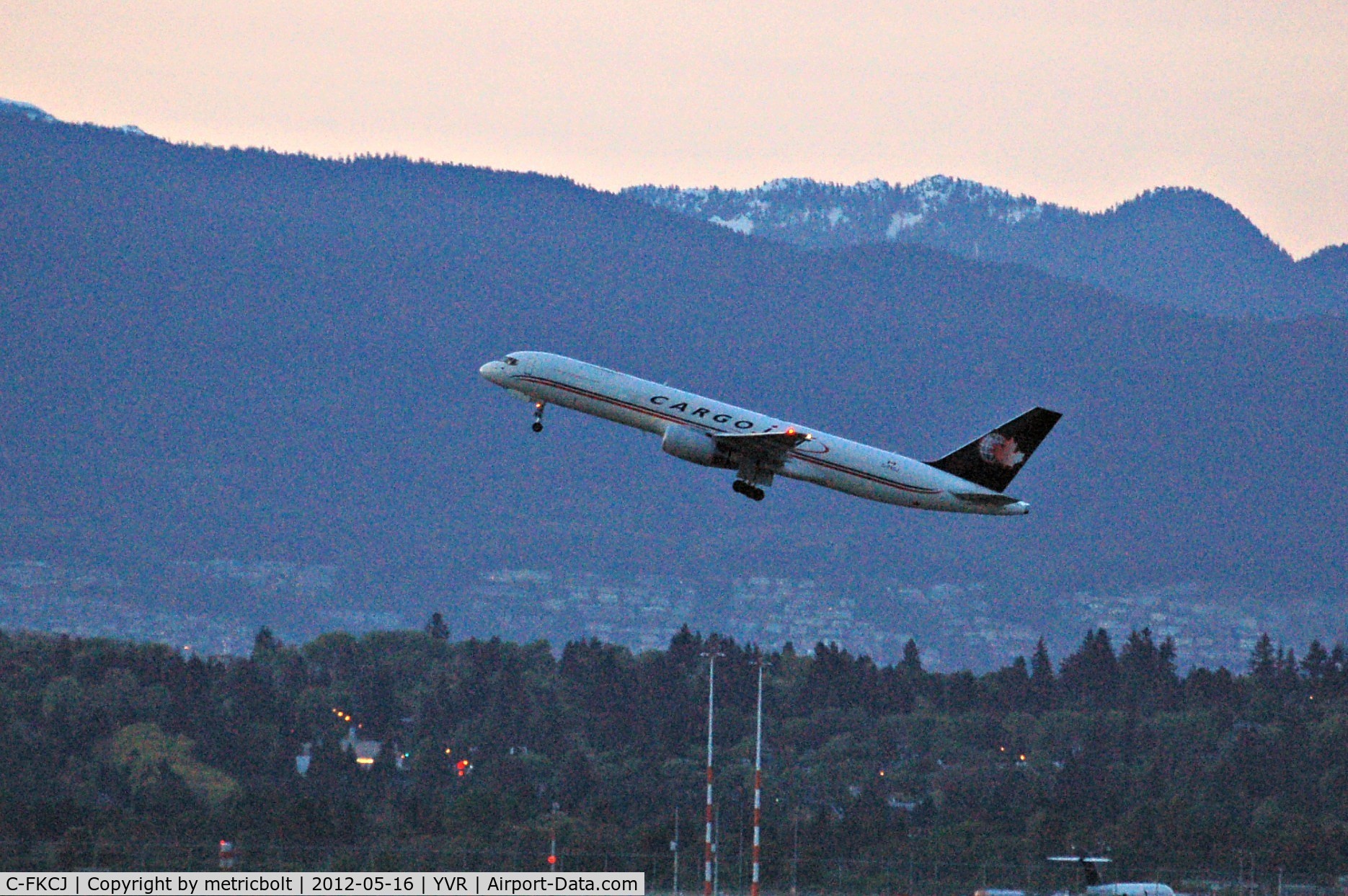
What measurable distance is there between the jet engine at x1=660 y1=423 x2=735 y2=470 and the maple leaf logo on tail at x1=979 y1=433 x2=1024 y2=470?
1310 cm

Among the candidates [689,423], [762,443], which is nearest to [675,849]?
[689,423]

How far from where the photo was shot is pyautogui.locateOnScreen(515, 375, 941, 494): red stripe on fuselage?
11306cm

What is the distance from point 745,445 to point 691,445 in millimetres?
2642

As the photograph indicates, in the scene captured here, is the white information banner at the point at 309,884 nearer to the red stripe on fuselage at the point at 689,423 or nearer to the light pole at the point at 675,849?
the light pole at the point at 675,849

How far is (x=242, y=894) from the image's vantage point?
84312 mm

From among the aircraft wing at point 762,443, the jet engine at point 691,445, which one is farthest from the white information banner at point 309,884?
the aircraft wing at point 762,443

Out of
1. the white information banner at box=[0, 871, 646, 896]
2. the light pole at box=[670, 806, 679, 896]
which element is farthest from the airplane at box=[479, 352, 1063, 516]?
the light pole at box=[670, 806, 679, 896]

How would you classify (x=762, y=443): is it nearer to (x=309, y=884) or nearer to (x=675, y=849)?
(x=309, y=884)

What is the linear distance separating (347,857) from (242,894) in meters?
45.5

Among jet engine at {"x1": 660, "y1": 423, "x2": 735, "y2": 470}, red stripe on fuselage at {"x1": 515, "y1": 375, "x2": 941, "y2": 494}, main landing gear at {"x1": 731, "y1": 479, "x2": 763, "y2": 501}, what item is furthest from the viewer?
main landing gear at {"x1": 731, "y1": 479, "x2": 763, "y2": 501}

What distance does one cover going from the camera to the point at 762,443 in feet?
366

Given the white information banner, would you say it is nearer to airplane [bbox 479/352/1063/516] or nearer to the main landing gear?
the main landing gear

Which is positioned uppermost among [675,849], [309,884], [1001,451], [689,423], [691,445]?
[689,423]

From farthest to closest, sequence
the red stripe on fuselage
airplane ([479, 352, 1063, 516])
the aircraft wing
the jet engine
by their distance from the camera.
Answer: the red stripe on fuselage < airplane ([479, 352, 1063, 516]) < the jet engine < the aircraft wing
